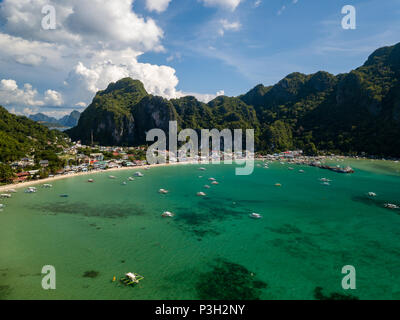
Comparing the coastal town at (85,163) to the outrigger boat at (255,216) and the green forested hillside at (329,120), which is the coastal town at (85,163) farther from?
the outrigger boat at (255,216)

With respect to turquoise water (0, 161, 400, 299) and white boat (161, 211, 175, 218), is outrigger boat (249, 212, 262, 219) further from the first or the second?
white boat (161, 211, 175, 218)

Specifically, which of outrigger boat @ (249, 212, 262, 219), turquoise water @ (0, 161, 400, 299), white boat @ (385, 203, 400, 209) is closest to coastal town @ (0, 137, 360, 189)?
turquoise water @ (0, 161, 400, 299)

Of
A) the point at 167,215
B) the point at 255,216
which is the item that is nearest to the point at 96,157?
→ the point at 167,215

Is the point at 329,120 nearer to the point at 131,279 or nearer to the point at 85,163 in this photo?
the point at 85,163

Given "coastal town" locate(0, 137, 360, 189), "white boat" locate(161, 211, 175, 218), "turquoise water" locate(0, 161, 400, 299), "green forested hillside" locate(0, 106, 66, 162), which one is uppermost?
"green forested hillside" locate(0, 106, 66, 162)

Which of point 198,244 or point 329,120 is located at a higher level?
point 329,120
